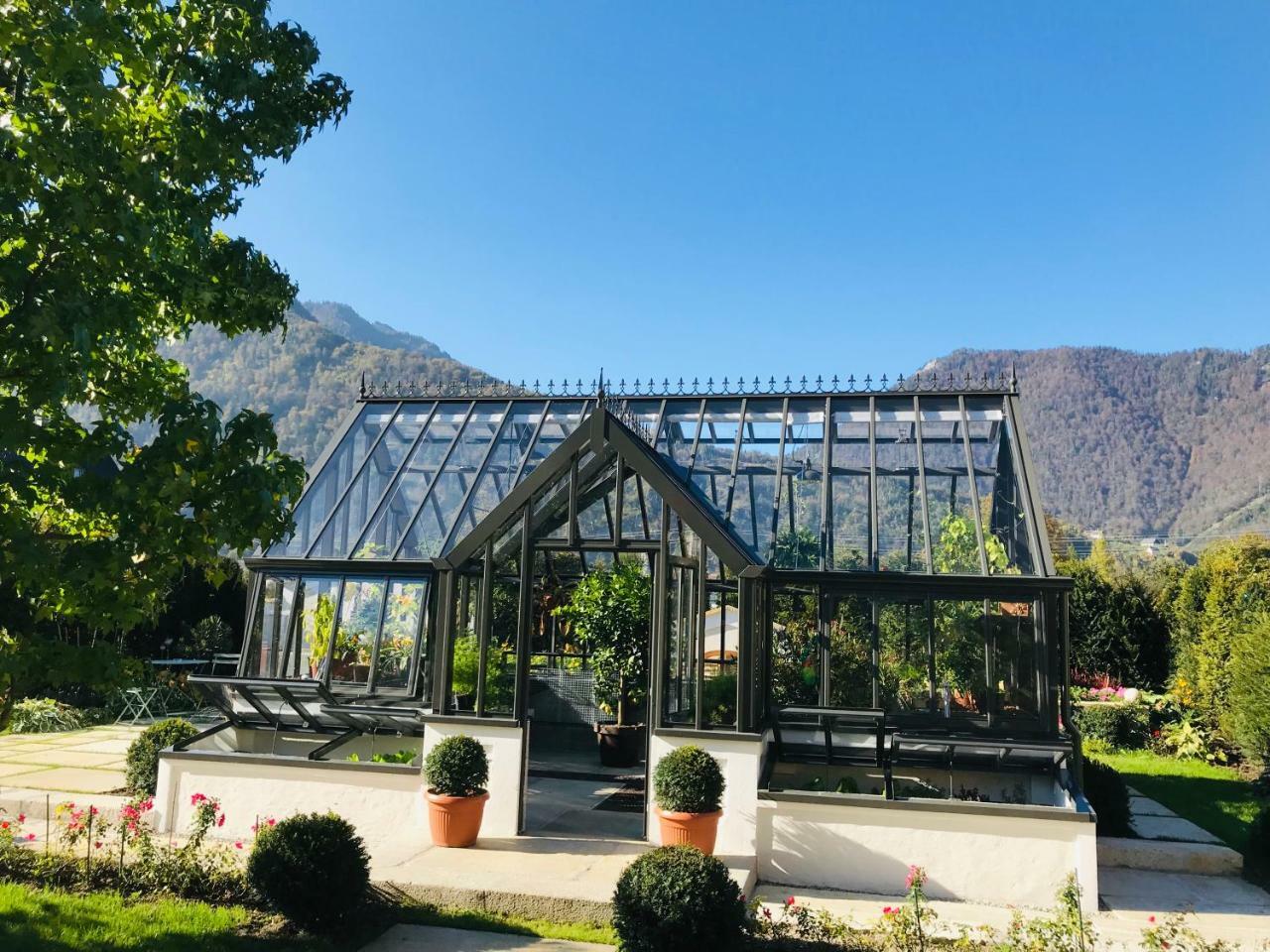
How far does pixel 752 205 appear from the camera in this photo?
1847 centimetres

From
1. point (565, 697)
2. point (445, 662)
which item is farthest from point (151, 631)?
point (445, 662)

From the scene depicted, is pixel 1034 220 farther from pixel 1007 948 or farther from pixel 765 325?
pixel 1007 948

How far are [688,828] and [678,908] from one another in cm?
260

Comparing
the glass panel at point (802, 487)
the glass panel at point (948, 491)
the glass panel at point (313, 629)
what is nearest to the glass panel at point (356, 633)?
the glass panel at point (313, 629)

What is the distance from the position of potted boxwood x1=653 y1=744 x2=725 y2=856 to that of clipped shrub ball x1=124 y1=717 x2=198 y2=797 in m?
5.88

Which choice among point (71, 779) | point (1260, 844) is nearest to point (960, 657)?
point (1260, 844)

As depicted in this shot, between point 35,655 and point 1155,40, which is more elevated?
point 1155,40

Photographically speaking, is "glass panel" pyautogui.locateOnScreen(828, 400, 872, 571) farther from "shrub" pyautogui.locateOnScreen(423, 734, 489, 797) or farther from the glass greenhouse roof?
"shrub" pyautogui.locateOnScreen(423, 734, 489, 797)

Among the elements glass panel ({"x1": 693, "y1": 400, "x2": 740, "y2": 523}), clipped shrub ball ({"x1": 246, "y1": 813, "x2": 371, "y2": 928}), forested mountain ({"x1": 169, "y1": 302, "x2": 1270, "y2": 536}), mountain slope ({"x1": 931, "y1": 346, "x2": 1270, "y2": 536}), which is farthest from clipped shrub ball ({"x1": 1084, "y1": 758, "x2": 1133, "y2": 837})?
mountain slope ({"x1": 931, "y1": 346, "x2": 1270, "y2": 536})

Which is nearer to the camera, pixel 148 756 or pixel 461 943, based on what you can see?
pixel 461 943

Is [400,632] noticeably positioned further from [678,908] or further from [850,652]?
[678,908]

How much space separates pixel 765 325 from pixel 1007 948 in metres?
16.4

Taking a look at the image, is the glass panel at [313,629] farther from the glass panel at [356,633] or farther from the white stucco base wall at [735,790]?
the white stucco base wall at [735,790]

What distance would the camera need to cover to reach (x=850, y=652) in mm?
10750
